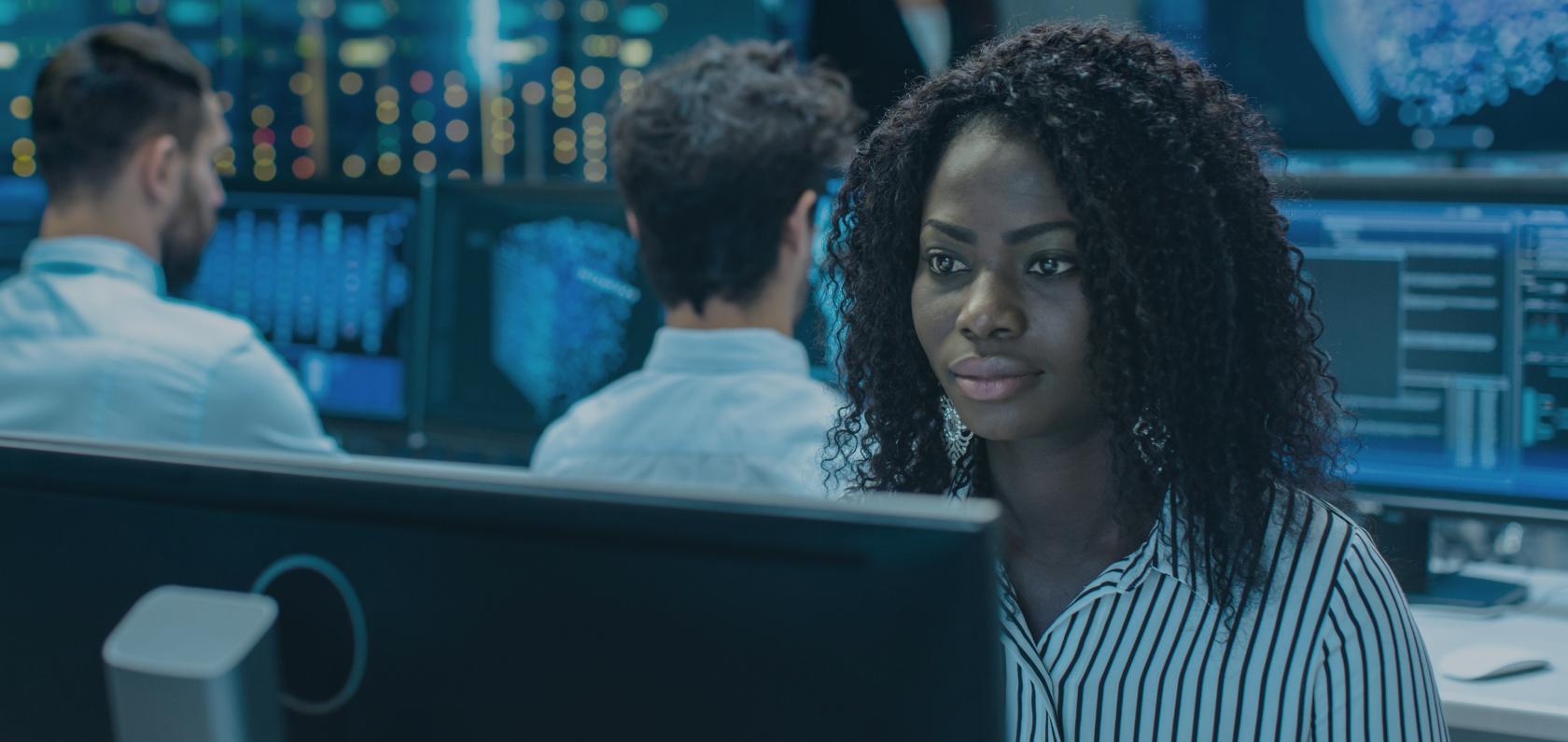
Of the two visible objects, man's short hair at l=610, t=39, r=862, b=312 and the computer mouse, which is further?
man's short hair at l=610, t=39, r=862, b=312

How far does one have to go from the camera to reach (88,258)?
6.44 ft

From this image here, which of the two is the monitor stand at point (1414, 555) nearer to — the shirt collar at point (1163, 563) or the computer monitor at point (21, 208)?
the shirt collar at point (1163, 563)

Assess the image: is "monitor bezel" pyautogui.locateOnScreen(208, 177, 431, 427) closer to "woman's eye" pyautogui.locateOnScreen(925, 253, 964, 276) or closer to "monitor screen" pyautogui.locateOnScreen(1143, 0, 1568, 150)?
"monitor screen" pyautogui.locateOnScreen(1143, 0, 1568, 150)

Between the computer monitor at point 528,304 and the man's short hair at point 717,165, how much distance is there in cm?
36

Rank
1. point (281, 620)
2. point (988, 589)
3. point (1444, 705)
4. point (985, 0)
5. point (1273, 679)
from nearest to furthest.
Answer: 1. point (988, 589)
2. point (281, 620)
3. point (1273, 679)
4. point (1444, 705)
5. point (985, 0)

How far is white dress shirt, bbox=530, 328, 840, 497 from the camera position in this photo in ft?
5.08

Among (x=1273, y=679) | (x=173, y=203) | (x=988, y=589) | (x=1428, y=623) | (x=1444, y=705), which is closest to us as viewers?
(x=988, y=589)

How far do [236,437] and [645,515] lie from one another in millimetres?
1618

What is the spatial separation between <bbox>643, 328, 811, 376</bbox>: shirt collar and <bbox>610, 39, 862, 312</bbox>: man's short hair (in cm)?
6

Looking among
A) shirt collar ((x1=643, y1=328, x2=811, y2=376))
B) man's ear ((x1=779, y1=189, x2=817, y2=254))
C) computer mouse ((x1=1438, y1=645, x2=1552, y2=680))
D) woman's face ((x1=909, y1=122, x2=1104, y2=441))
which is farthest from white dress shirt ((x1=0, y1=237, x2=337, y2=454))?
computer mouse ((x1=1438, y1=645, x2=1552, y2=680))

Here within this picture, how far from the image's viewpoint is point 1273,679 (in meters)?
0.86

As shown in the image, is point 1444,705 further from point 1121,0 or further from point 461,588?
point 1121,0

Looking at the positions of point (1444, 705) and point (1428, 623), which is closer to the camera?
point (1444, 705)

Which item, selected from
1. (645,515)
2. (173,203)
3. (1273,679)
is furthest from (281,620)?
(173,203)
